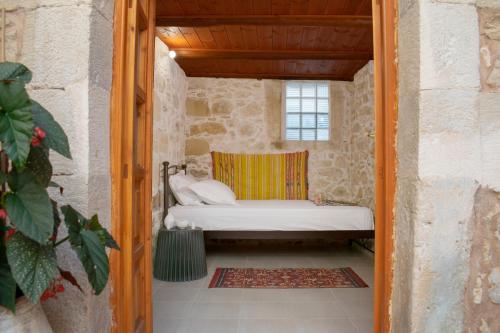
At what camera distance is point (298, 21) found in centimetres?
331

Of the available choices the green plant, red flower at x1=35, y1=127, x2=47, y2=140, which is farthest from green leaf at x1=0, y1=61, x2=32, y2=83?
red flower at x1=35, y1=127, x2=47, y2=140

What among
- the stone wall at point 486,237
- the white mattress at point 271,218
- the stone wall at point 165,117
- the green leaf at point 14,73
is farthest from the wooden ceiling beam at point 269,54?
the green leaf at point 14,73

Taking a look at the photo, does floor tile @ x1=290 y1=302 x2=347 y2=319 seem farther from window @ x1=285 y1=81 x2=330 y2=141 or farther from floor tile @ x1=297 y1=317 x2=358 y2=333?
window @ x1=285 y1=81 x2=330 y2=141

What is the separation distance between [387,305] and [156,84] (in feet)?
10.4

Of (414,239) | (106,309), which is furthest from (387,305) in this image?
(106,309)

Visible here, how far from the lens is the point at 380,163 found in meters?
1.70

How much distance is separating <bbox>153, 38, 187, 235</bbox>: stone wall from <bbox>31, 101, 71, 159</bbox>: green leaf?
268cm

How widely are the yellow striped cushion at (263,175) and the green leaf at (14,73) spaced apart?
4283 millimetres

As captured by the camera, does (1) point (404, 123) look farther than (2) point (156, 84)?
No

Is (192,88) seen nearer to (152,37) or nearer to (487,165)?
(152,37)

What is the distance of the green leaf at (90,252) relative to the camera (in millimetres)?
1033

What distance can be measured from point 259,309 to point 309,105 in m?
3.61

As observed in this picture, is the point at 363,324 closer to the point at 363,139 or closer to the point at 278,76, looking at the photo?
the point at 363,139

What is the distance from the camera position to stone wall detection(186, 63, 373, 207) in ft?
17.7
